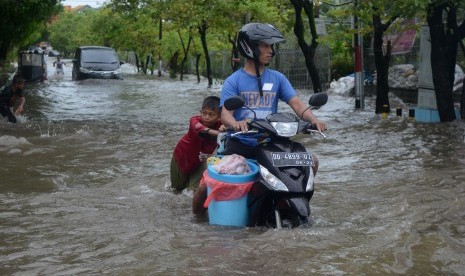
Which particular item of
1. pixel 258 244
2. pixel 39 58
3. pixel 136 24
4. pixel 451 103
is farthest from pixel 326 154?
pixel 136 24

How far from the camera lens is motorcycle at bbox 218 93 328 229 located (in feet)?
17.4

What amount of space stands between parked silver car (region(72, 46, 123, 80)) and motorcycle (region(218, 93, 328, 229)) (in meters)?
28.9

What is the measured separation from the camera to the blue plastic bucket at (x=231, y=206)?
5535mm

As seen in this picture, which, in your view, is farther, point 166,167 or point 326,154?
point 326,154

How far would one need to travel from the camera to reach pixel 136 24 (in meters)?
47.5

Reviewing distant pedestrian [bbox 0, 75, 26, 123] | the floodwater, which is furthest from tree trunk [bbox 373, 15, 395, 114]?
distant pedestrian [bbox 0, 75, 26, 123]

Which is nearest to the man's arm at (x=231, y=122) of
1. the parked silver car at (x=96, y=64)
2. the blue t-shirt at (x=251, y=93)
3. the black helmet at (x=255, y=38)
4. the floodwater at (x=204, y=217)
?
the blue t-shirt at (x=251, y=93)

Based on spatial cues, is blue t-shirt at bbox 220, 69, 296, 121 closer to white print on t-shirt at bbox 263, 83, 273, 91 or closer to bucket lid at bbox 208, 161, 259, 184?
white print on t-shirt at bbox 263, 83, 273, 91

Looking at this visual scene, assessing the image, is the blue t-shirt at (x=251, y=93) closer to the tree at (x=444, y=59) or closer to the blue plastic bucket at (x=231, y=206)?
the blue plastic bucket at (x=231, y=206)

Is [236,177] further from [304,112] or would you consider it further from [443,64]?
[443,64]

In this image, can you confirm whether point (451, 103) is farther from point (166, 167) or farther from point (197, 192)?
point (197, 192)

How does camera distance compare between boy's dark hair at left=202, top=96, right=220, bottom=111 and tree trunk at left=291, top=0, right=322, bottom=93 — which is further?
tree trunk at left=291, top=0, right=322, bottom=93

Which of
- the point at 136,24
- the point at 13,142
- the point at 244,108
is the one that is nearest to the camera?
the point at 244,108

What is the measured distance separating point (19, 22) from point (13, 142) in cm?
1253
